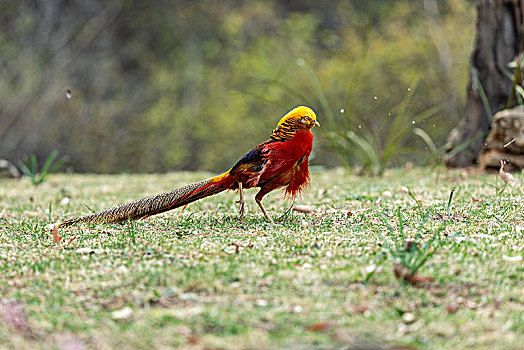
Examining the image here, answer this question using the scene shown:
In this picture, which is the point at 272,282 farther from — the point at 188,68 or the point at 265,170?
the point at 188,68

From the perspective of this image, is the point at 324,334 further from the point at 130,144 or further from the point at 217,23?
the point at 217,23

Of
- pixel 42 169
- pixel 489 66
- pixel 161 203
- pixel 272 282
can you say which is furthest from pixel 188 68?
pixel 272 282

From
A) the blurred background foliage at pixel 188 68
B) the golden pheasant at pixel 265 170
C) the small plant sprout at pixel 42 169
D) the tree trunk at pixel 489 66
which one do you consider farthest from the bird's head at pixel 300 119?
the blurred background foliage at pixel 188 68

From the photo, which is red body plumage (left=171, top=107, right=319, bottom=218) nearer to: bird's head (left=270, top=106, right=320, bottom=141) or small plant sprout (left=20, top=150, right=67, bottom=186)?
bird's head (left=270, top=106, right=320, bottom=141)

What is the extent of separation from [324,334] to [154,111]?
1202 centimetres

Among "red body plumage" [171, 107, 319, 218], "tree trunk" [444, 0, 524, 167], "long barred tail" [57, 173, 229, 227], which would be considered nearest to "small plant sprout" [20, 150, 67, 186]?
"long barred tail" [57, 173, 229, 227]

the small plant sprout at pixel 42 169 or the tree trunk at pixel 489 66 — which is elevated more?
the tree trunk at pixel 489 66

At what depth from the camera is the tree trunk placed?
20.3 ft

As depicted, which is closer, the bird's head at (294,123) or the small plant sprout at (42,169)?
the bird's head at (294,123)

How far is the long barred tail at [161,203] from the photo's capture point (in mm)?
3404

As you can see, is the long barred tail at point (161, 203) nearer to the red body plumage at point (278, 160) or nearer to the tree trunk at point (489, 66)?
the red body plumage at point (278, 160)

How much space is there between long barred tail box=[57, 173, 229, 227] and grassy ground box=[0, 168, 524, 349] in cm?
8

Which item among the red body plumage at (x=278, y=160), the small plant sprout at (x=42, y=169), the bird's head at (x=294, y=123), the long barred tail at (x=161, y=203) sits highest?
the bird's head at (x=294, y=123)

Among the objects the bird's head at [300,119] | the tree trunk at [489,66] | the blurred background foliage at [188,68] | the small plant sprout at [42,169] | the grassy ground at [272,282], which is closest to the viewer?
the grassy ground at [272,282]
